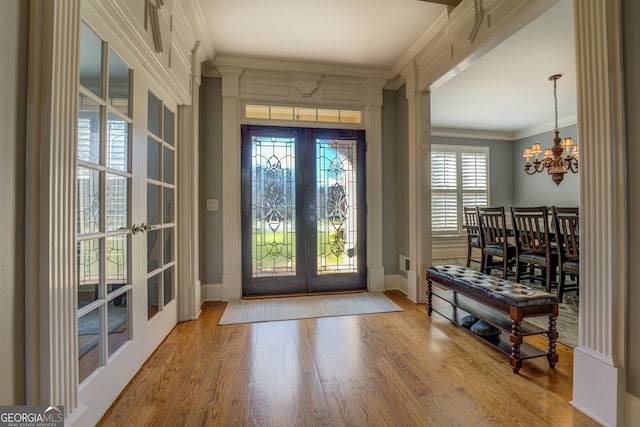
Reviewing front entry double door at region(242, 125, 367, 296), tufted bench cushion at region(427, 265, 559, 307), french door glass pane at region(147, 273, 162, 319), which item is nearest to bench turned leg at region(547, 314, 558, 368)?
→ tufted bench cushion at region(427, 265, 559, 307)

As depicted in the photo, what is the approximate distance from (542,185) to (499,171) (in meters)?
0.84

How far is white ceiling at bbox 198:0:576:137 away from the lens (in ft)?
7.70

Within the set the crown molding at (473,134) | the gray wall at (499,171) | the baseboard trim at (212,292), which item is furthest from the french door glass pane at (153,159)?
the gray wall at (499,171)

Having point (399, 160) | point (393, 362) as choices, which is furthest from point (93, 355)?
point (399, 160)

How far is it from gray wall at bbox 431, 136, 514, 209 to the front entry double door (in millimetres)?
4170

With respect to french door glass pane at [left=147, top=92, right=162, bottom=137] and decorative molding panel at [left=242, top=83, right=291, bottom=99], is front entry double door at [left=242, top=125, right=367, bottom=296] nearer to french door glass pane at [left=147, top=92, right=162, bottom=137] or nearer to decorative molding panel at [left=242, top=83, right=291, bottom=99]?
decorative molding panel at [left=242, top=83, right=291, bottom=99]

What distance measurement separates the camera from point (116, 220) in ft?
5.17

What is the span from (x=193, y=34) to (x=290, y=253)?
240 centimetres

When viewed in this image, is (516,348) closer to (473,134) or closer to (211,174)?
(211,174)

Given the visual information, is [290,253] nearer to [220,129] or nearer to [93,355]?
[220,129]

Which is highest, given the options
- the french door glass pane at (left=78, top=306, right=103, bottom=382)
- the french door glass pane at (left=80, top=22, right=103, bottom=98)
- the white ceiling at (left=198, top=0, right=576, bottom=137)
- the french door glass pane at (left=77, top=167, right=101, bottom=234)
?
the white ceiling at (left=198, top=0, right=576, bottom=137)

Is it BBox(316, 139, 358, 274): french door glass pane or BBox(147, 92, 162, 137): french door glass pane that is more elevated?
BBox(147, 92, 162, 137): french door glass pane

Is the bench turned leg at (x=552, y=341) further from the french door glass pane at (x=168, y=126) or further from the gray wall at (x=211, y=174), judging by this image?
the french door glass pane at (x=168, y=126)

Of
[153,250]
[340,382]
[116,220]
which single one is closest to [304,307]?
[340,382]
